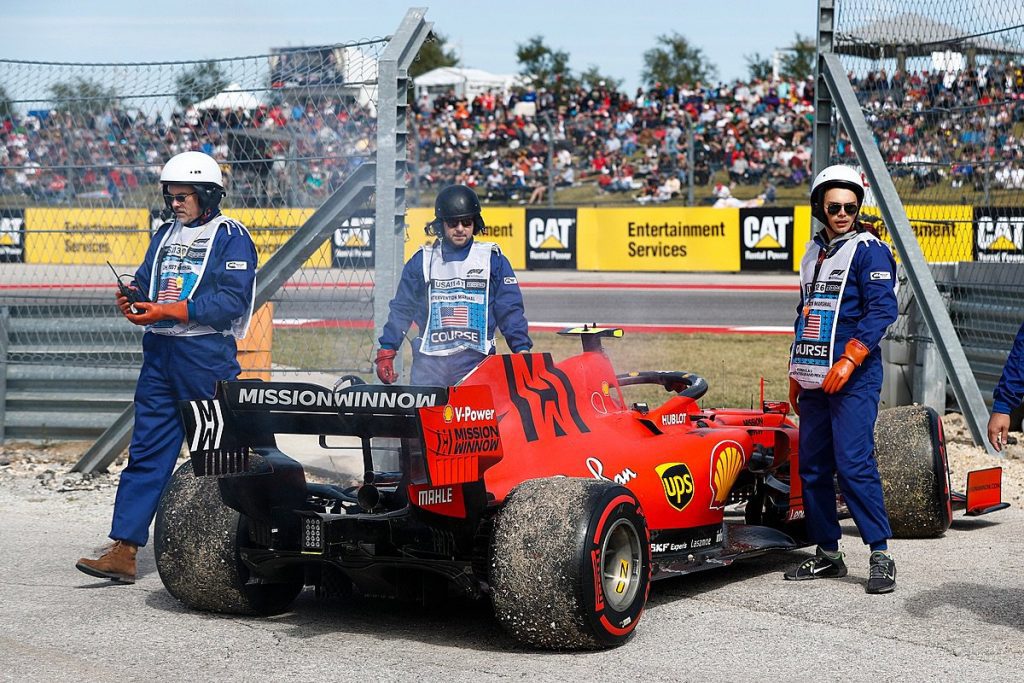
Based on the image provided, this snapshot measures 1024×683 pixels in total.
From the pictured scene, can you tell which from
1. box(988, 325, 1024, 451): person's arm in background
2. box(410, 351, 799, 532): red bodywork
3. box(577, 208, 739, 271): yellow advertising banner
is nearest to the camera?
box(410, 351, 799, 532): red bodywork

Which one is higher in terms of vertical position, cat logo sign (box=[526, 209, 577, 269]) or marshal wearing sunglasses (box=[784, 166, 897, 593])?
cat logo sign (box=[526, 209, 577, 269])

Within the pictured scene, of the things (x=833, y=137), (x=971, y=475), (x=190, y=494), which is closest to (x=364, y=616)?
(x=190, y=494)

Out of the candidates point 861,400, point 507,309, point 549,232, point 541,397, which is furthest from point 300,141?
point 549,232

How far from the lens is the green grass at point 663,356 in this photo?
9.16 meters

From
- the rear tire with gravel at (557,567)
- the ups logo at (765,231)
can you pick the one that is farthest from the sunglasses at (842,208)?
the ups logo at (765,231)

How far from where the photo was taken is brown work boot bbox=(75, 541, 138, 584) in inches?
245

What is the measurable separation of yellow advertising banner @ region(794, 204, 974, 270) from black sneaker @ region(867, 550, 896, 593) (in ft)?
13.1

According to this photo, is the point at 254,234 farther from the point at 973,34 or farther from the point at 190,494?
the point at 973,34

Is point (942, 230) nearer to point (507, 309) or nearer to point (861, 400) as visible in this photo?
point (861, 400)

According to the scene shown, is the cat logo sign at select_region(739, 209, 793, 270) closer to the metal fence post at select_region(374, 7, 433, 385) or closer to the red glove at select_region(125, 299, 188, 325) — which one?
the metal fence post at select_region(374, 7, 433, 385)

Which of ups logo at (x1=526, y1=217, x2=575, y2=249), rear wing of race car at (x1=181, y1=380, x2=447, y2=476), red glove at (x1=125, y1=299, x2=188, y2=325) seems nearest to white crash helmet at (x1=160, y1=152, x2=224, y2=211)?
red glove at (x1=125, y1=299, x2=188, y2=325)

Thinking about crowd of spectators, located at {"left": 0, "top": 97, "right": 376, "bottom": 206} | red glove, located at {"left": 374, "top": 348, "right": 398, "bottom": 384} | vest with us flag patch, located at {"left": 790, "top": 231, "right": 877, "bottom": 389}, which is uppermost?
crowd of spectators, located at {"left": 0, "top": 97, "right": 376, "bottom": 206}

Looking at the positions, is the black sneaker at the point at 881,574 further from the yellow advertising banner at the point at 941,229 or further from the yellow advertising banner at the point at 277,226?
the yellow advertising banner at the point at 941,229

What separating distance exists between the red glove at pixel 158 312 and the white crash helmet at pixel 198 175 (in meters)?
0.57
